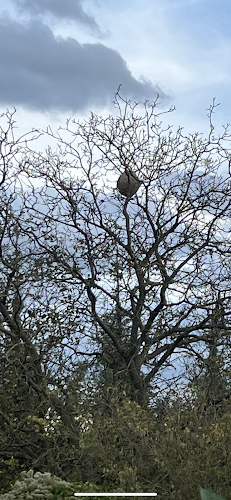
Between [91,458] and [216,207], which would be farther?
[216,207]

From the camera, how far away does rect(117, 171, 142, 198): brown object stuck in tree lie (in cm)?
504

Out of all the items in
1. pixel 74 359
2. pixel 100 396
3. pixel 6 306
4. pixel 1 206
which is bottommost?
pixel 100 396

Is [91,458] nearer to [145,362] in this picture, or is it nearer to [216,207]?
[145,362]

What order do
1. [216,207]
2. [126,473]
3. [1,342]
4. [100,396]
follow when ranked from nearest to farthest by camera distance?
1. [126,473]
2. [100,396]
3. [1,342]
4. [216,207]

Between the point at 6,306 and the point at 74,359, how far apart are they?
0.75 meters

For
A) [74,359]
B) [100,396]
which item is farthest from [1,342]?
[100,396]

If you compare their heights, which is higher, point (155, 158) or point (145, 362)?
point (155, 158)

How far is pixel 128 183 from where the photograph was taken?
5.04 m

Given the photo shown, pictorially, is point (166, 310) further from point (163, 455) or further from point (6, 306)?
point (163, 455)

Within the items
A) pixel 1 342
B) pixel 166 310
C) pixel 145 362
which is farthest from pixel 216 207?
pixel 1 342

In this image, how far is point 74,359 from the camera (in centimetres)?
493

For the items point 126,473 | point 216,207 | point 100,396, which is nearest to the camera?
point 126,473

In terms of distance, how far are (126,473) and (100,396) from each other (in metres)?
1.00

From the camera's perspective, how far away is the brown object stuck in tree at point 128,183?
5.04 m
